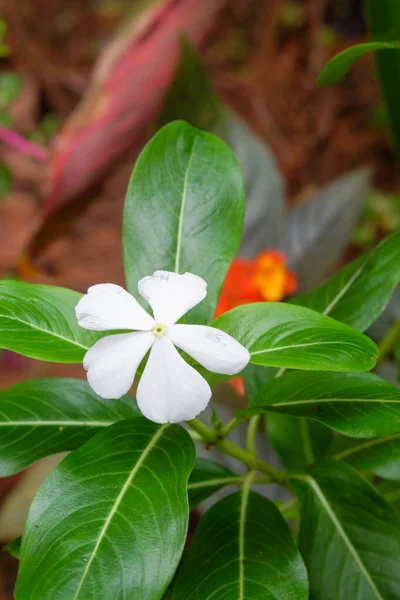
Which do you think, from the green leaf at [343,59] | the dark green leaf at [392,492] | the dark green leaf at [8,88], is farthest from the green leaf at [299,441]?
the dark green leaf at [8,88]

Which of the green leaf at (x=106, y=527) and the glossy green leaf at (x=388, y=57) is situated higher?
the glossy green leaf at (x=388, y=57)

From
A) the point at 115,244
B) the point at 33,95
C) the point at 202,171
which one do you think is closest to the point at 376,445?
the point at 202,171

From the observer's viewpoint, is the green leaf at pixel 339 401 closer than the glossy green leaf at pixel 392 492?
Yes

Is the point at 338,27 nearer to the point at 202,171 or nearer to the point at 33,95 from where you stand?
the point at 33,95

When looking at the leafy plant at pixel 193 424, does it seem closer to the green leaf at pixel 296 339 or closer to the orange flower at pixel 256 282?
the green leaf at pixel 296 339

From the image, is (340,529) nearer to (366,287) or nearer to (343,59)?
(366,287)

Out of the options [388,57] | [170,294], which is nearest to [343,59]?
[170,294]
